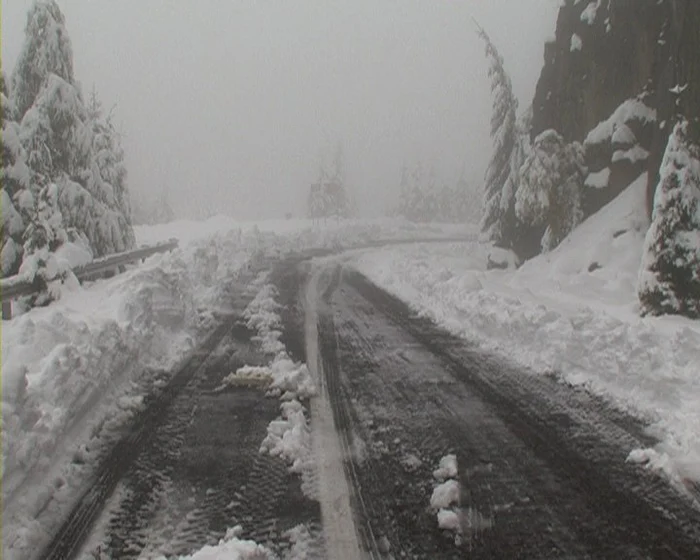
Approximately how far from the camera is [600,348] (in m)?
8.43

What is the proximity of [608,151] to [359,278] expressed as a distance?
352 inches

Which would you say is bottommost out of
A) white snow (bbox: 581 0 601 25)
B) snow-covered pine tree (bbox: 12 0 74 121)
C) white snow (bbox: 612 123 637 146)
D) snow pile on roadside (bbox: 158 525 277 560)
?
snow pile on roadside (bbox: 158 525 277 560)

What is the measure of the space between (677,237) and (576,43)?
13471 mm

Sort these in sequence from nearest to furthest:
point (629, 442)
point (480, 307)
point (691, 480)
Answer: point (691, 480) → point (629, 442) → point (480, 307)

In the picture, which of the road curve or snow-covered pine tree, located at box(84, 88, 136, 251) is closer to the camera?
the road curve

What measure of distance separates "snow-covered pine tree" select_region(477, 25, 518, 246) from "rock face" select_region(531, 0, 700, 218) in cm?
313

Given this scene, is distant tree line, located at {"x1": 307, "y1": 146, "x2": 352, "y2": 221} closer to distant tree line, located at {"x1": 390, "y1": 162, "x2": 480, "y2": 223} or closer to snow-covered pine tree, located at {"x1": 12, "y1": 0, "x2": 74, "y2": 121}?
distant tree line, located at {"x1": 390, "y1": 162, "x2": 480, "y2": 223}

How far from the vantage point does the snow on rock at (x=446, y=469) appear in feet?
16.2

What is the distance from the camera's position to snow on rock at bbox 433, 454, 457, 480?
16.2 feet

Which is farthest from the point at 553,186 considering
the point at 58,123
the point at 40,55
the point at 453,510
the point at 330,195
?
the point at 330,195

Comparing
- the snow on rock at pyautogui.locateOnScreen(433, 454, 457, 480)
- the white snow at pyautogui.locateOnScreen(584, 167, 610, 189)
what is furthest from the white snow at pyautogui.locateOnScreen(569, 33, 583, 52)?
the snow on rock at pyautogui.locateOnScreen(433, 454, 457, 480)

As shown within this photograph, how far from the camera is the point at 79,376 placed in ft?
20.2

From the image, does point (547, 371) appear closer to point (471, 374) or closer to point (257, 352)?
point (471, 374)

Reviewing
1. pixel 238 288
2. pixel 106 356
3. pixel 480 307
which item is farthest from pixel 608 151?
pixel 106 356
